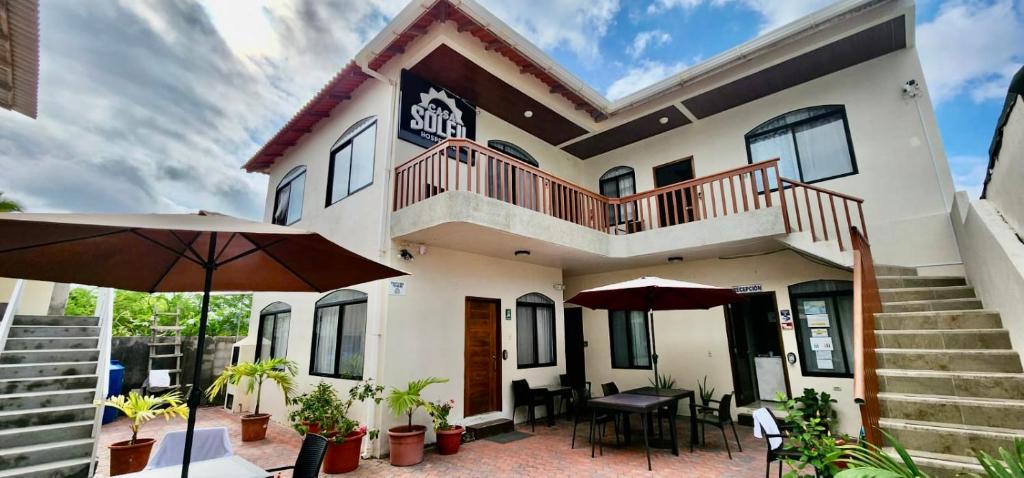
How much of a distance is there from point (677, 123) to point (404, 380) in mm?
7740

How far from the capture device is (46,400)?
5.05 meters

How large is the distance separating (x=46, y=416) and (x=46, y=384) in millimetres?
594

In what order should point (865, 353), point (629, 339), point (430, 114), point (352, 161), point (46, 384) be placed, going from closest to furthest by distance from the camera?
point (865, 353), point (46, 384), point (430, 114), point (352, 161), point (629, 339)

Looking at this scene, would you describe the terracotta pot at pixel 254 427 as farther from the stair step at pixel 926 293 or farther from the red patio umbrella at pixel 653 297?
the stair step at pixel 926 293

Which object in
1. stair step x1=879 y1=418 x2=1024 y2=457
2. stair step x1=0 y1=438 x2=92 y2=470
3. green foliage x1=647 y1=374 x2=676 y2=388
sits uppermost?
stair step x1=879 y1=418 x2=1024 y2=457

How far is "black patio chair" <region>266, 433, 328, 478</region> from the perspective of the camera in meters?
3.13

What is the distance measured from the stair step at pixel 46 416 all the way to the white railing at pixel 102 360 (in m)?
0.13

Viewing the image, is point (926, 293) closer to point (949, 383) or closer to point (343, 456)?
point (949, 383)

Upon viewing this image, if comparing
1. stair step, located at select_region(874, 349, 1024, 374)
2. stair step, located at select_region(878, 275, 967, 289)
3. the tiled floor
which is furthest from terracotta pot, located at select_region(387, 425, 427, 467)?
stair step, located at select_region(878, 275, 967, 289)

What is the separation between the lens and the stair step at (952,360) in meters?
3.39

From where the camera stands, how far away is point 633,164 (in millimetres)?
10000

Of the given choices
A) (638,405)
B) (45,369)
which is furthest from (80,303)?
(638,405)

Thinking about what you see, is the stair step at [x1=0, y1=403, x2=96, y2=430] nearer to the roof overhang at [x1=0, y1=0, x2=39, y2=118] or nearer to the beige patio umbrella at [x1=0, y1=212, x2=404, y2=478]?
the beige patio umbrella at [x1=0, y1=212, x2=404, y2=478]

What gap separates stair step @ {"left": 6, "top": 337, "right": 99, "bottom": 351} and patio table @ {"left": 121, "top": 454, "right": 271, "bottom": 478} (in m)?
4.88
